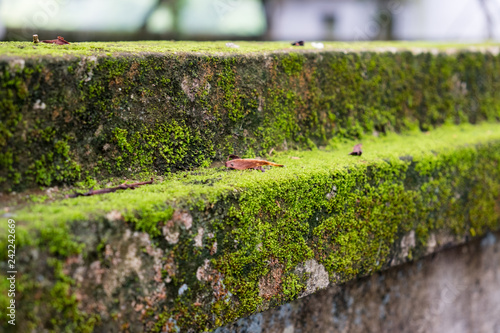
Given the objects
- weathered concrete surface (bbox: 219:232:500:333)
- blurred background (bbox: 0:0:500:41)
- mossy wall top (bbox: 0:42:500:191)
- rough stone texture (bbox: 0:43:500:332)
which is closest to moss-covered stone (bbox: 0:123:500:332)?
rough stone texture (bbox: 0:43:500:332)

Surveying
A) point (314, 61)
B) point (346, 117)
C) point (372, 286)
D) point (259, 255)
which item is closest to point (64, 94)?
point (259, 255)

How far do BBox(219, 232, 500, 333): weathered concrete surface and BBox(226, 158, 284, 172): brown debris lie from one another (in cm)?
65

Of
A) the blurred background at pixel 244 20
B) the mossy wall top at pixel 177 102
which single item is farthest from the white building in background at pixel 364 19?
the mossy wall top at pixel 177 102

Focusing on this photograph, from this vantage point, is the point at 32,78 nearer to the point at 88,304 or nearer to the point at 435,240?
the point at 88,304

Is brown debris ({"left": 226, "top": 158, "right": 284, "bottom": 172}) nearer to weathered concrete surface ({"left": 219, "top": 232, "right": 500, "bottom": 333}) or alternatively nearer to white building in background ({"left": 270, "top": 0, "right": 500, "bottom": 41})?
weathered concrete surface ({"left": 219, "top": 232, "right": 500, "bottom": 333})

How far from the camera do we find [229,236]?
4.76ft

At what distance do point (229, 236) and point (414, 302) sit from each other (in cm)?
161

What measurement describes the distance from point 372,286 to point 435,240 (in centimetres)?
44

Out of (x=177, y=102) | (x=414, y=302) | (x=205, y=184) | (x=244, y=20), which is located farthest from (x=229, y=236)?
(x=244, y=20)

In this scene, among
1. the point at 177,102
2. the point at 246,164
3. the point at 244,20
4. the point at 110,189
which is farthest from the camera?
the point at 244,20

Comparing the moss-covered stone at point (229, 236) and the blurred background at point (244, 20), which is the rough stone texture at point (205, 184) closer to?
the moss-covered stone at point (229, 236)

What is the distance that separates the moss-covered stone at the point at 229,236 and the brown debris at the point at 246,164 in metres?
0.05

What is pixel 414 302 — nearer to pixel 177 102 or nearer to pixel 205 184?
pixel 205 184

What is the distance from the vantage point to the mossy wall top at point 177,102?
132 cm
